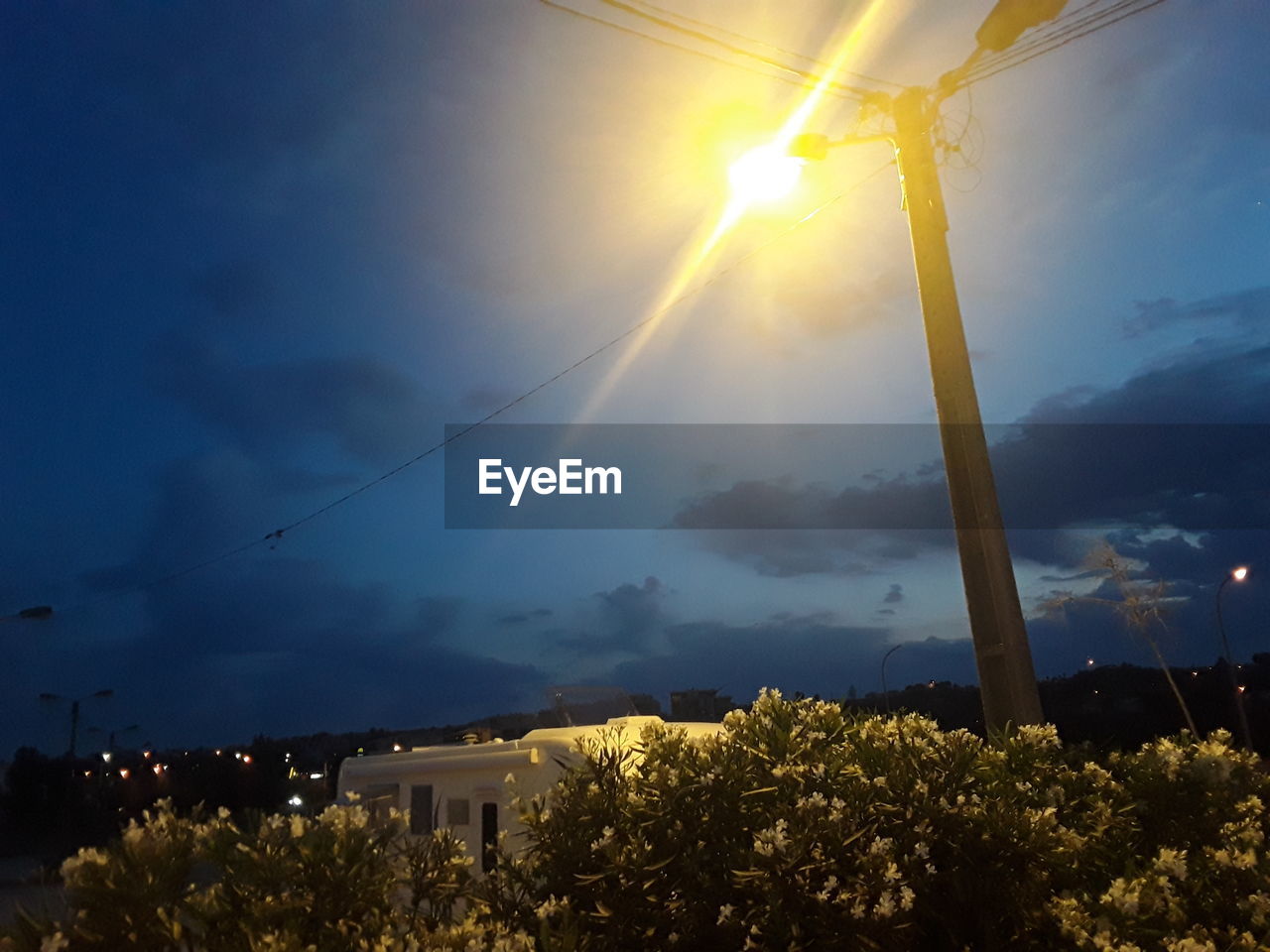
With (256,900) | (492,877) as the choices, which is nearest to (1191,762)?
(492,877)

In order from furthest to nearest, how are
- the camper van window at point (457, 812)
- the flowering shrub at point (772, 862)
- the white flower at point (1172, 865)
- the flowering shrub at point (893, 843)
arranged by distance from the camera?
1. the camper van window at point (457, 812)
2. the white flower at point (1172, 865)
3. the flowering shrub at point (893, 843)
4. the flowering shrub at point (772, 862)

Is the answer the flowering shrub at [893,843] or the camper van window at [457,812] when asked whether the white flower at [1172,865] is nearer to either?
the flowering shrub at [893,843]

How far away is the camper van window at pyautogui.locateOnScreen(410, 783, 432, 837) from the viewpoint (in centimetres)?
944

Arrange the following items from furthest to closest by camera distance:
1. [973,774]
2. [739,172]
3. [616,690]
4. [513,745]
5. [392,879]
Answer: [616,690] → [513,745] → [739,172] → [973,774] → [392,879]

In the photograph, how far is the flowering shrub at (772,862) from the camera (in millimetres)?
3818

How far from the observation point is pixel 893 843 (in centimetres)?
502

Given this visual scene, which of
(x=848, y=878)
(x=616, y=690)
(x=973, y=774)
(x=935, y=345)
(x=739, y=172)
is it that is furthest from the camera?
(x=616, y=690)

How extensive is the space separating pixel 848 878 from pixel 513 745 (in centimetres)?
448

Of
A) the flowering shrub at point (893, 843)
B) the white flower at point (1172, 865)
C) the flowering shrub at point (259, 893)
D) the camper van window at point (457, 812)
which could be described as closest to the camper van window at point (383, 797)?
the camper van window at point (457, 812)

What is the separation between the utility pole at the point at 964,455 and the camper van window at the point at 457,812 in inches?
192

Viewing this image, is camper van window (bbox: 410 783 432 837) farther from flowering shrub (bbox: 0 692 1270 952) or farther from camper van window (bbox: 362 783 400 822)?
flowering shrub (bbox: 0 692 1270 952)

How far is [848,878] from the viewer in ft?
15.2

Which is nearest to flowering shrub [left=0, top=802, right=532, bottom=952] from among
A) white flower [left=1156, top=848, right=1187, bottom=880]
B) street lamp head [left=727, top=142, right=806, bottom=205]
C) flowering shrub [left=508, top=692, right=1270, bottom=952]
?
flowering shrub [left=508, top=692, right=1270, bottom=952]

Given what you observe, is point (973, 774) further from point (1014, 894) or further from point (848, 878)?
point (848, 878)
